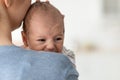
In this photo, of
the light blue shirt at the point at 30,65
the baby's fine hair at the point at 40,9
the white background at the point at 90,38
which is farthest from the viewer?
the white background at the point at 90,38

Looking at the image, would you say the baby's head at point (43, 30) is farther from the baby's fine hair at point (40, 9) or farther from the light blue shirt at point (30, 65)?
the light blue shirt at point (30, 65)

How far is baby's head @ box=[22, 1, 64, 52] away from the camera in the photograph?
1068mm

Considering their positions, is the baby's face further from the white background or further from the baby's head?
the white background

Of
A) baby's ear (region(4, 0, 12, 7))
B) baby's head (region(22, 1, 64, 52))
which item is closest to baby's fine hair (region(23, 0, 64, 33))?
baby's head (region(22, 1, 64, 52))

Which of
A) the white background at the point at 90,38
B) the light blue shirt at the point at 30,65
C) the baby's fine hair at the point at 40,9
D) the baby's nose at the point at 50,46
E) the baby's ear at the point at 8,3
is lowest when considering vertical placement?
the white background at the point at 90,38

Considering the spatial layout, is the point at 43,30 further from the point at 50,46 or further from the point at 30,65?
the point at 30,65

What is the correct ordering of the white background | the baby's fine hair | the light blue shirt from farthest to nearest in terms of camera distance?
the white background
the baby's fine hair
the light blue shirt

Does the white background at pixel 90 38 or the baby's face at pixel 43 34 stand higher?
the baby's face at pixel 43 34

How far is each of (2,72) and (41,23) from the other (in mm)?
281

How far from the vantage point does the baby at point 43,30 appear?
1068mm

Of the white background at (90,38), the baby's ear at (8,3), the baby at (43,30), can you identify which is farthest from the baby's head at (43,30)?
the white background at (90,38)

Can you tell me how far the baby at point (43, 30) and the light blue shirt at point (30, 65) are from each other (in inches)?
8.4

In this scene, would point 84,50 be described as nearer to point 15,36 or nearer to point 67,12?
point 67,12

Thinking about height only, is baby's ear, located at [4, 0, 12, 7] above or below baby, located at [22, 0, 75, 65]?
above
